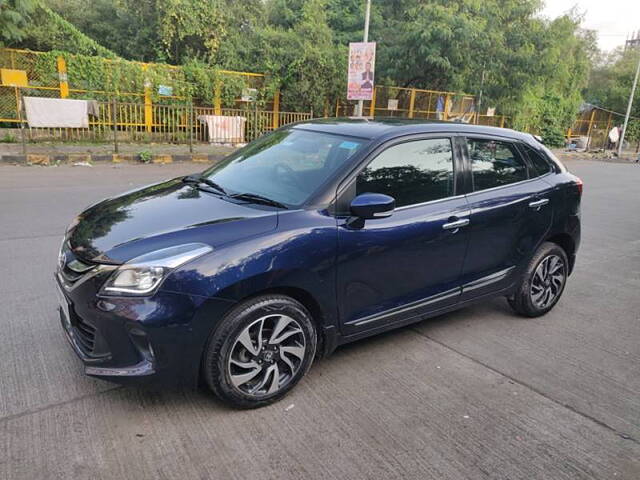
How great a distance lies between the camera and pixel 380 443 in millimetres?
2775

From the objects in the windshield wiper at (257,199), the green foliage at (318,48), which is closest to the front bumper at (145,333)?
the windshield wiper at (257,199)

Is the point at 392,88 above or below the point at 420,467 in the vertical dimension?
above

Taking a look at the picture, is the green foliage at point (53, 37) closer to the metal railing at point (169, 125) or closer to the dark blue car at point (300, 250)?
the metal railing at point (169, 125)

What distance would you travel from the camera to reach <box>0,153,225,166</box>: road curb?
12.3 m

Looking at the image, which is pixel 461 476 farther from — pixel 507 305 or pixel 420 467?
pixel 507 305

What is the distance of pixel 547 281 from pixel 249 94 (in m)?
16.1

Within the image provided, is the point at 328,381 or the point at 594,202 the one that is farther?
the point at 594,202

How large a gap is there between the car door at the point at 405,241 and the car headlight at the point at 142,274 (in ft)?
3.37

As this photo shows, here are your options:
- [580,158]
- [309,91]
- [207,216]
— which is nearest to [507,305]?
[207,216]

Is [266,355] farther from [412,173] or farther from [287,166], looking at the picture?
[412,173]

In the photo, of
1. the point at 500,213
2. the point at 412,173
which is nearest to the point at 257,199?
the point at 412,173

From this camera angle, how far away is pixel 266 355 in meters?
2.97

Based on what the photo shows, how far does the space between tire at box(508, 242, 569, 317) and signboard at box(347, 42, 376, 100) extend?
507 inches

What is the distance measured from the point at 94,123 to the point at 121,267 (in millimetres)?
14707
